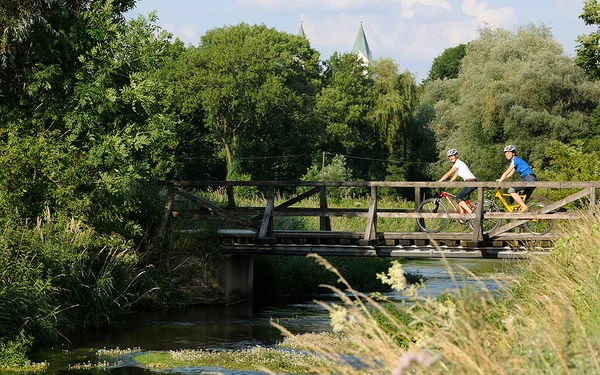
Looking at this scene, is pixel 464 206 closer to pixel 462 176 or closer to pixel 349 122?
pixel 462 176

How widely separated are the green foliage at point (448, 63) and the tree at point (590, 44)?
56341 mm

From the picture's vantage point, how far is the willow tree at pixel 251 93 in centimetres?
6331

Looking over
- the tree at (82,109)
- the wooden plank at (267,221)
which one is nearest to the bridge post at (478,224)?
the wooden plank at (267,221)

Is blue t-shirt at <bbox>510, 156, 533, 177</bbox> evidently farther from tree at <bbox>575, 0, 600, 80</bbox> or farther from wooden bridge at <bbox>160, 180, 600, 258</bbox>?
tree at <bbox>575, 0, 600, 80</bbox>

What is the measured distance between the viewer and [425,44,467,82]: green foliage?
87188mm

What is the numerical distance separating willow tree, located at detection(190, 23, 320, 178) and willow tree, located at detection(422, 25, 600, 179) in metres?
12.8

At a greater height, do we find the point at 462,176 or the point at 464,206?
the point at 462,176

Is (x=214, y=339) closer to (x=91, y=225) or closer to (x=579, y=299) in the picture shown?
(x=91, y=225)

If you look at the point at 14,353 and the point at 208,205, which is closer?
the point at 14,353

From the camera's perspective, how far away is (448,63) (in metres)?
88.8

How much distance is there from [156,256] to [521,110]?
1341 inches

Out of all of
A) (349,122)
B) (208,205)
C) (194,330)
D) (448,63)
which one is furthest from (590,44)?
(448,63)

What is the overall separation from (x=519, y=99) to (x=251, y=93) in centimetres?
1937

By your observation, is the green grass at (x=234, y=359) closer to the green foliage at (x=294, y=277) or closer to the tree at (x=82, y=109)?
the tree at (x=82, y=109)
